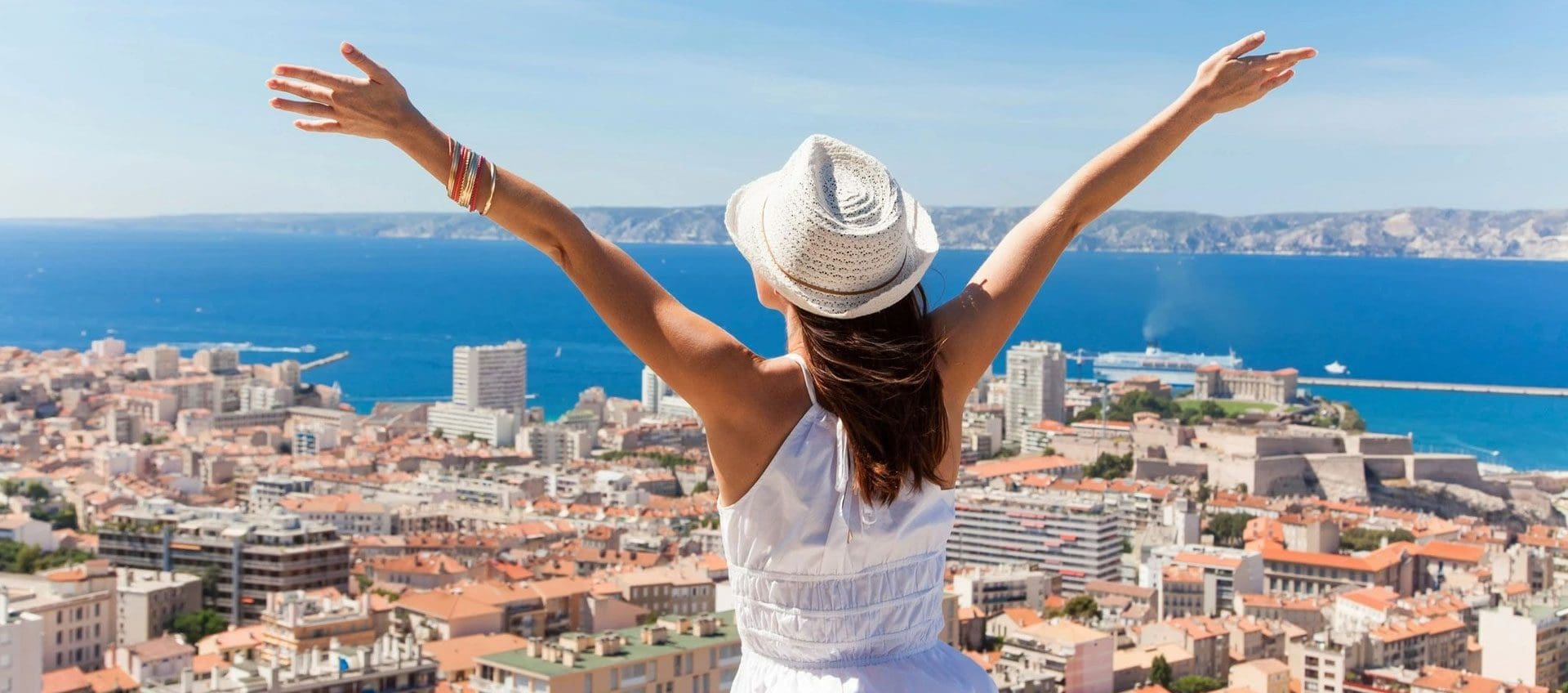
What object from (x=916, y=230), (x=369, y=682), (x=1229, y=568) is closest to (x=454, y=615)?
(x=369, y=682)

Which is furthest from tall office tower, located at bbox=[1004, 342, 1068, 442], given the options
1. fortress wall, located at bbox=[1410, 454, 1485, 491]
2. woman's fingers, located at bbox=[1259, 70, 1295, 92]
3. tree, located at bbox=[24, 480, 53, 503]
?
woman's fingers, located at bbox=[1259, 70, 1295, 92]

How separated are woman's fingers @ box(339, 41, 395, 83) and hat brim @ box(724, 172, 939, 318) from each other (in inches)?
6.2

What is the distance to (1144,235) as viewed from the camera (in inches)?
3243

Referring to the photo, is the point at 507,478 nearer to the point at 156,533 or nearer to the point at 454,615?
the point at 156,533

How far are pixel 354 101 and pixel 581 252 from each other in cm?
11

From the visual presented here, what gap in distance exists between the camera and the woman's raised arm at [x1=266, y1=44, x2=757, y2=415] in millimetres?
691

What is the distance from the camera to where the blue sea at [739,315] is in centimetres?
3525

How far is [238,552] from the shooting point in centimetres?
1300

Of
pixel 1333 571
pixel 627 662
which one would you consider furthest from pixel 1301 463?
pixel 627 662

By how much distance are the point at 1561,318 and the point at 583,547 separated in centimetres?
4333

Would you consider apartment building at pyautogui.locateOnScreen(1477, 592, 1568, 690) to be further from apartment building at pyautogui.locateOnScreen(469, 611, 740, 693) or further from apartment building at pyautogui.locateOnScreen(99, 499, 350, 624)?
apartment building at pyautogui.locateOnScreen(99, 499, 350, 624)

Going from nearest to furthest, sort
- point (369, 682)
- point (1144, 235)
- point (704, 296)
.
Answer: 1. point (369, 682)
2. point (704, 296)
3. point (1144, 235)

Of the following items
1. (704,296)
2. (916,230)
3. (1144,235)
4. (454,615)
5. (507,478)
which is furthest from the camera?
(1144,235)

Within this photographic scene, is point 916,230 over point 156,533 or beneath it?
over
